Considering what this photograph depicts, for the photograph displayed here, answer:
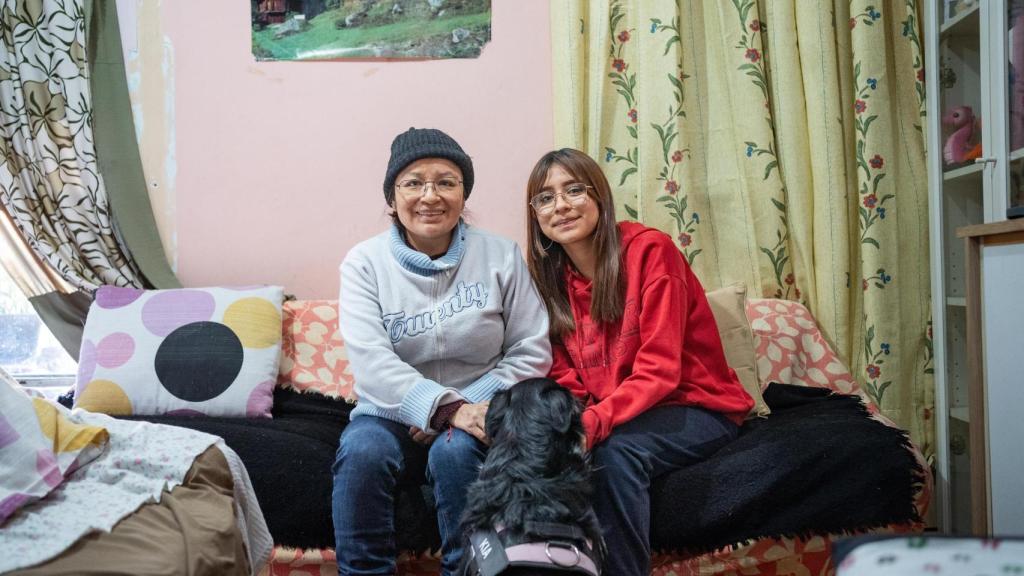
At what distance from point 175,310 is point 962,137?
2232 millimetres

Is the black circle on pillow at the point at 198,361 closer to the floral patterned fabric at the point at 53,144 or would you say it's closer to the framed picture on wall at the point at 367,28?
the floral patterned fabric at the point at 53,144

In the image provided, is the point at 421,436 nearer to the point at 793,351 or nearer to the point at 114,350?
the point at 114,350

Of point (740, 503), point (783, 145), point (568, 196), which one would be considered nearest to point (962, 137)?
point (783, 145)

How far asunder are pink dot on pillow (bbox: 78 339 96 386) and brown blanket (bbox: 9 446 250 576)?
935 millimetres

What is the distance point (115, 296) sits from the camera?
6.75ft

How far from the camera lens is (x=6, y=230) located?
7.32ft

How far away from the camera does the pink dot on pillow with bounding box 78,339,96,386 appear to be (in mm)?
1929

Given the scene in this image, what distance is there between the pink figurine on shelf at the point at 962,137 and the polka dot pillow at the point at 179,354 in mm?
1951

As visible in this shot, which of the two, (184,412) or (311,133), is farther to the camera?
(311,133)

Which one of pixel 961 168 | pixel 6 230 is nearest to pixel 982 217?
pixel 961 168

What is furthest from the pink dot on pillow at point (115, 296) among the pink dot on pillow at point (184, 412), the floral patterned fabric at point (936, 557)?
the floral patterned fabric at point (936, 557)

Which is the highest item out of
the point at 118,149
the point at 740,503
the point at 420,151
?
the point at 118,149

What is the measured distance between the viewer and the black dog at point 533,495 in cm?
114

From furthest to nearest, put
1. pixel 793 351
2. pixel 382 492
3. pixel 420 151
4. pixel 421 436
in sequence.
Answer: pixel 793 351, pixel 420 151, pixel 421 436, pixel 382 492
